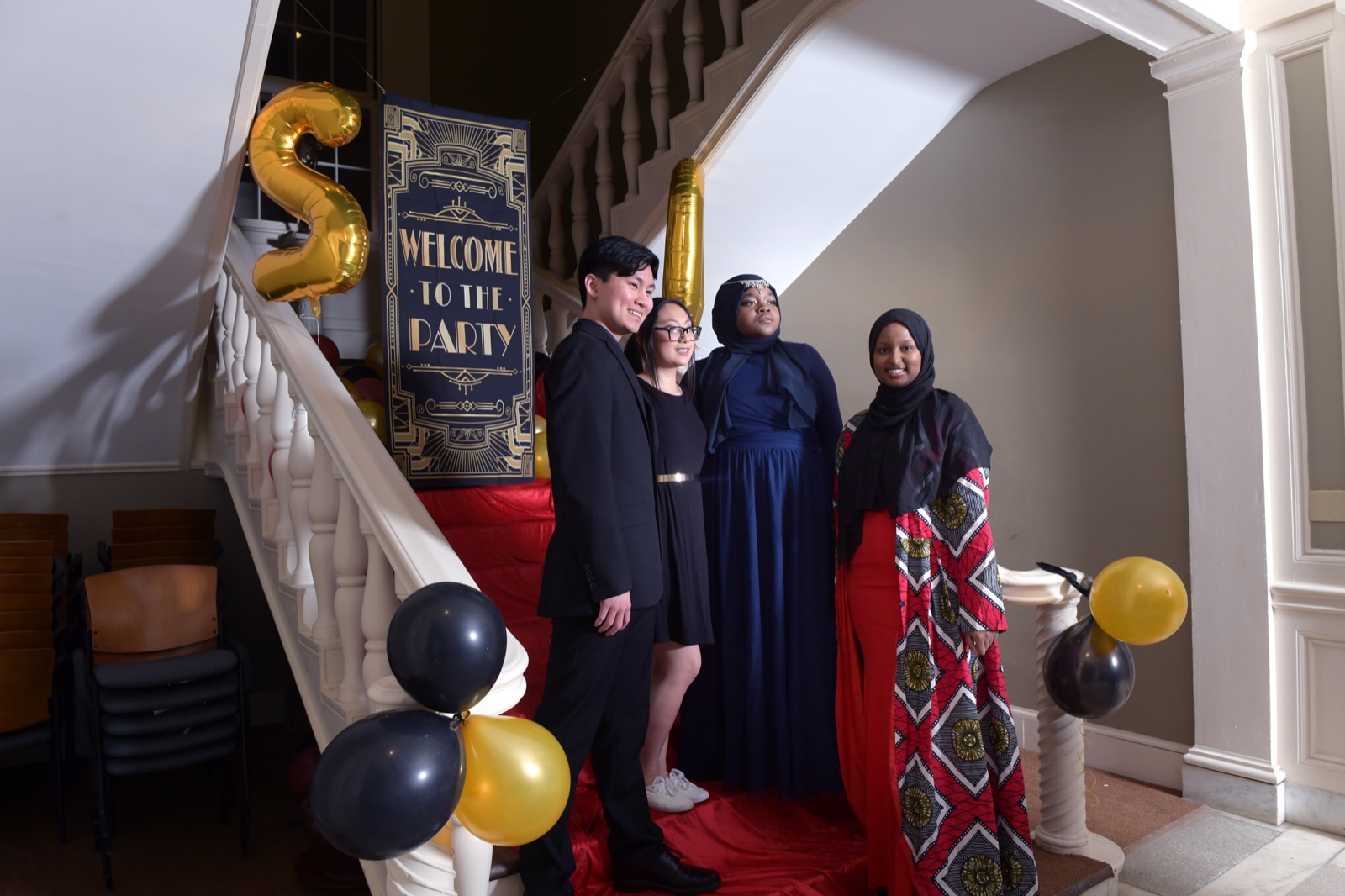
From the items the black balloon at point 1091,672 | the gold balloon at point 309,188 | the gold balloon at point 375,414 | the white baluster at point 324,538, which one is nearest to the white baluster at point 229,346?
the gold balloon at point 375,414

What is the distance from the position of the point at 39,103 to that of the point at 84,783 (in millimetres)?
2742

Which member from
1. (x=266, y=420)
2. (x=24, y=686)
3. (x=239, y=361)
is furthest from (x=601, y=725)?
(x=24, y=686)

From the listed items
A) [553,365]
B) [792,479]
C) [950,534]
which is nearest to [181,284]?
[553,365]

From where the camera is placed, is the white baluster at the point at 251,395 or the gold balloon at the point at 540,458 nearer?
the white baluster at the point at 251,395

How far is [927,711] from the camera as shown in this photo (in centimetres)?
221

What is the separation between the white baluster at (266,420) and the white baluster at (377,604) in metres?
0.93

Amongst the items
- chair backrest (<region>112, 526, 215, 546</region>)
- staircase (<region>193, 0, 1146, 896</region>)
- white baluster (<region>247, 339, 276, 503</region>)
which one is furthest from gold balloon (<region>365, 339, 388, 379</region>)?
white baluster (<region>247, 339, 276, 503</region>)

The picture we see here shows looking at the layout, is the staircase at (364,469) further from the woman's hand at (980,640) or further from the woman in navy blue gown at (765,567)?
the woman in navy blue gown at (765,567)

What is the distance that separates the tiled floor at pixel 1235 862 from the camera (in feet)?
8.28

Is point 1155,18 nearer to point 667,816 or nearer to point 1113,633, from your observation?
point 1113,633

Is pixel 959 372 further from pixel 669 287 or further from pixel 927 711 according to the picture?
pixel 927 711

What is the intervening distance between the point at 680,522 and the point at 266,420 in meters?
1.35

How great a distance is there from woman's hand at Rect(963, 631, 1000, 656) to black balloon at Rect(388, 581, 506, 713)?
3.92 feet

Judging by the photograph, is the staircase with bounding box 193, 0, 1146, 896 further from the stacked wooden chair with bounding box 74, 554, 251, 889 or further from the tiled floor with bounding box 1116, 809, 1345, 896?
the stacked wooden chair with bounding box 74, 554, 251, 889
